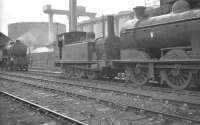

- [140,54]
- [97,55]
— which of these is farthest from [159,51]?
[97,55]

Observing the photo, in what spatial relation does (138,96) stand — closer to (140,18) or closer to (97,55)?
(140,18)

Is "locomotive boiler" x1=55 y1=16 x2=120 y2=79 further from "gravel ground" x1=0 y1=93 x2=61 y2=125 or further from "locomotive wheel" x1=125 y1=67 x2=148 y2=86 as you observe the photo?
"gravel ground" x1=0 y1=93 x2=61 y2=125

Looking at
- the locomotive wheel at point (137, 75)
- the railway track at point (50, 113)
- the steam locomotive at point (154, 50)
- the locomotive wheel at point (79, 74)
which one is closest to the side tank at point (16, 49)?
the locomotive wheel at point (79, 74)

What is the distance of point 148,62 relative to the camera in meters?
10.0

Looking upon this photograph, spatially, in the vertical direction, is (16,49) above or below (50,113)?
above

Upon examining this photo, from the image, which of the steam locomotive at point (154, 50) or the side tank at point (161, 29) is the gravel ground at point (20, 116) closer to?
the steam locomotive at point (154, 50)

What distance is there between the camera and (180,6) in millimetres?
9094

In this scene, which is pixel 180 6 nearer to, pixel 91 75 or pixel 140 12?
pixel 140 12

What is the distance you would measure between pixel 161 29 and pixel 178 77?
6.49 feet

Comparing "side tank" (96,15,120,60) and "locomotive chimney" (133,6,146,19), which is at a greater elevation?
"locomotive chimney" (133,6,146,19)

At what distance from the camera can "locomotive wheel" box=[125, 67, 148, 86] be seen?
10722 millimetres

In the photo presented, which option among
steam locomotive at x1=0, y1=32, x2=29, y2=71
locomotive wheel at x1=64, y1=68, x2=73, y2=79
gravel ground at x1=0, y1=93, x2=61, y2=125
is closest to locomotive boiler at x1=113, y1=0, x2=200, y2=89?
locomotive wheel at x1=64, y1=68, x2=73, y2=79


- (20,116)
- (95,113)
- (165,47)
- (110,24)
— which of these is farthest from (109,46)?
(20,116)

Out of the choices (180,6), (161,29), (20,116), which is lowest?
(20,116)
